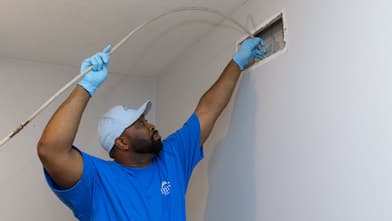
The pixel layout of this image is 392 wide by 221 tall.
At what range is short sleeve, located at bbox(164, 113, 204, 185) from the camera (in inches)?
59.3

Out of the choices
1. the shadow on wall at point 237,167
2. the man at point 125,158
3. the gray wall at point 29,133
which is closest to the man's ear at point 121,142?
the man at point 125,158

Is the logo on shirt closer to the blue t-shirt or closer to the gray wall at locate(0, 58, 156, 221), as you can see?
the blue t-shirt

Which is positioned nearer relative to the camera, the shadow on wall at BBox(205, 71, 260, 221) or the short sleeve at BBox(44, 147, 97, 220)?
the short sleeve at BBox(44, 147, 97, 220)

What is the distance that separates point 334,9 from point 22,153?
1.88 meters

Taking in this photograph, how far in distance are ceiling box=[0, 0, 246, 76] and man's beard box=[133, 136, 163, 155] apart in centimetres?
61

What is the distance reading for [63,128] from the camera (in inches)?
45.7

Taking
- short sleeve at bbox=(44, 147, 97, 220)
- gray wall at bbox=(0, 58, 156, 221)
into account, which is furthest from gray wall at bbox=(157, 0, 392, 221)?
gray wall at bbox=(0, 58, 156, 221)

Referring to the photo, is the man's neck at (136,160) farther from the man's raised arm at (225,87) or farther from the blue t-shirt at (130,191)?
the man's raised arm at (225,87)

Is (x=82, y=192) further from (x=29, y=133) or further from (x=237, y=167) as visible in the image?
(x=29, y=133)

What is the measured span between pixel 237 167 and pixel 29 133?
54.0 inches

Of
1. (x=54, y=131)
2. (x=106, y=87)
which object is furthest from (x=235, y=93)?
(x=106, y=87)

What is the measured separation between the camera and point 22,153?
2176 millimetres

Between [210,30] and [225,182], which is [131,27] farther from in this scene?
[225,182]

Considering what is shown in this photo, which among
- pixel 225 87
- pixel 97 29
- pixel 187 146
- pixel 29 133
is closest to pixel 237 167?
pixel 187 146
